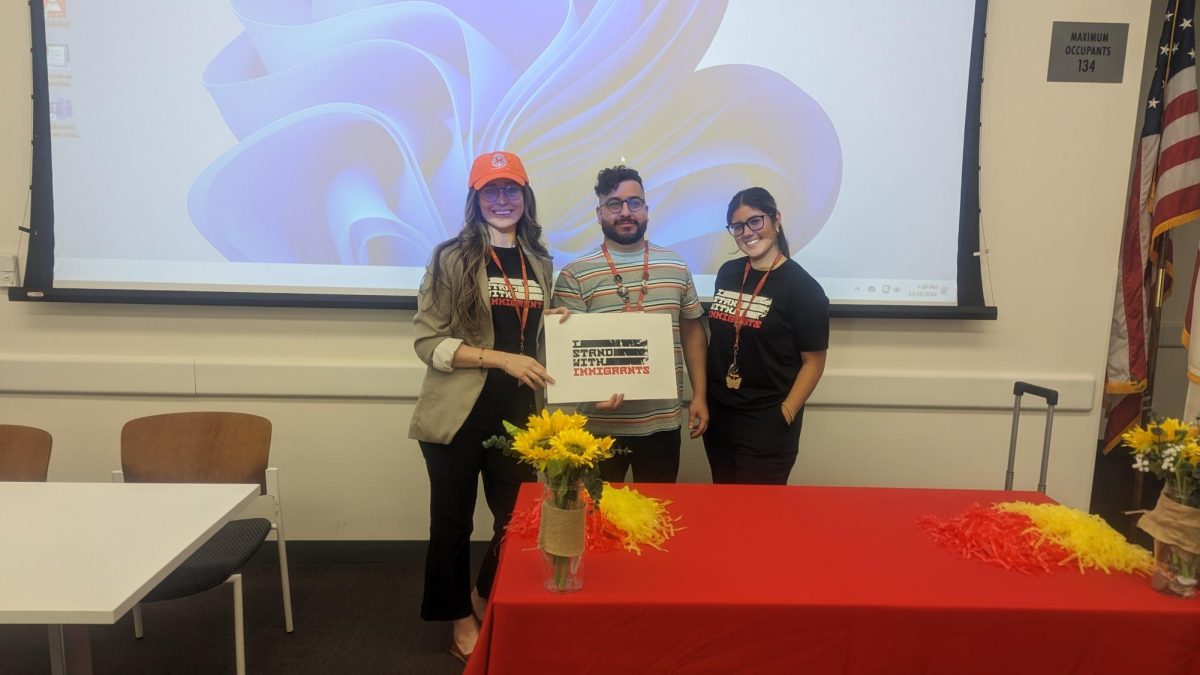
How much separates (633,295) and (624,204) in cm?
31

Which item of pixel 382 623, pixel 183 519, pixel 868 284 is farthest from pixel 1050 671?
pixel 382 623

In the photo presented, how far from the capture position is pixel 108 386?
270 centimetres

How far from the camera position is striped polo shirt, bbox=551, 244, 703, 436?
6.98 feet

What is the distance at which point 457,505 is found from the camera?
82.7 inches

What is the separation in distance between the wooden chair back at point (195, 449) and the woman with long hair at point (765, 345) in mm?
1683

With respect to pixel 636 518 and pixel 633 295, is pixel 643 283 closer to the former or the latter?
pixel 633 295

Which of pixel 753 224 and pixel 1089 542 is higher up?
pixel 753 224

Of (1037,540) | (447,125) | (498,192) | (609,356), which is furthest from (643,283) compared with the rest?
(1037,540)

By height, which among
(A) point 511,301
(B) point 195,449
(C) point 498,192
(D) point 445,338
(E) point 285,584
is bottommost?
(E) point 285,584

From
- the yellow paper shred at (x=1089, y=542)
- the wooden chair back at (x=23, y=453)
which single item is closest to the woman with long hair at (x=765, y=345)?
the yellow paper shred at (x=1089, y=542)

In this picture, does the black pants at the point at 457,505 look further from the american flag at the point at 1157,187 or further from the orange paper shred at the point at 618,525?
the american flag at the point at 1157,187

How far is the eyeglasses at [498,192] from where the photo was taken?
6.73ft

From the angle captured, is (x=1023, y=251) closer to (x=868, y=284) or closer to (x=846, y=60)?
(x=868, y=284)

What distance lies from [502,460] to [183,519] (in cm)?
92
